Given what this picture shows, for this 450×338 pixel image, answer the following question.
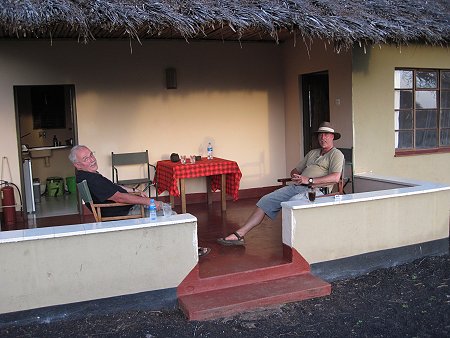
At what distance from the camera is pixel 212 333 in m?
3.93

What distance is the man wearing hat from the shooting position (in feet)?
18.2

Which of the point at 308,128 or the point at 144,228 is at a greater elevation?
the point at 308,128

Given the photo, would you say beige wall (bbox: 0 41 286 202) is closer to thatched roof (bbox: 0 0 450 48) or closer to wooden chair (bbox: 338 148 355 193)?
thatched roof (bbox: 0 0 450 48)

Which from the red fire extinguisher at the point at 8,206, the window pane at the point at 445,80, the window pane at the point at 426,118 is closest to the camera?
the red fire extinguisher at the point at 8,206

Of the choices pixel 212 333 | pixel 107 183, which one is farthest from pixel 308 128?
pixel 212 333

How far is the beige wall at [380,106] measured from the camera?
703cm

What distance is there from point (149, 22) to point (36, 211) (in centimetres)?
419

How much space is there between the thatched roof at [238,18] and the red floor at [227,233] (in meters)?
2.29

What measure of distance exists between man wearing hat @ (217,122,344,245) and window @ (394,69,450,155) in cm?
213

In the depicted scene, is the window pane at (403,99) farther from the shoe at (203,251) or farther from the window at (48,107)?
the window at (48,107)

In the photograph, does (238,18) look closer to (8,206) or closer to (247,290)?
(247,290)

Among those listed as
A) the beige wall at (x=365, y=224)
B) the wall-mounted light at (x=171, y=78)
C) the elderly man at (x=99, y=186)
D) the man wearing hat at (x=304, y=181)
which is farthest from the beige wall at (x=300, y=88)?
the elderly man at (x=99, y=186)

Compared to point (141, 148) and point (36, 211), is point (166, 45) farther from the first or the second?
point (36, 211)

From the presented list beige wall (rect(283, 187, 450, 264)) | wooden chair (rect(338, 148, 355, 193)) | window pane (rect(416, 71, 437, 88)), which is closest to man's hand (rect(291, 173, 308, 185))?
beige wall (rect(283, 187, 450, 264))
